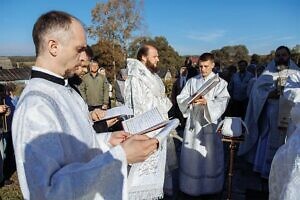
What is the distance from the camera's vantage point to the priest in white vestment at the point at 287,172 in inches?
62.2

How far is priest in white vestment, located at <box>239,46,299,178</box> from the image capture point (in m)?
4.81

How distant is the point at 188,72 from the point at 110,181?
7350 millimetres

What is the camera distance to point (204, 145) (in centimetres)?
415

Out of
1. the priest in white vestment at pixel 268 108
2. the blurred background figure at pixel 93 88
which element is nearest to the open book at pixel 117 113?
the priest in white vestment at pixel 268 108

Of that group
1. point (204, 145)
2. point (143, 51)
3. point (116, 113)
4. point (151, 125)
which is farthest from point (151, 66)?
point (151, 125)

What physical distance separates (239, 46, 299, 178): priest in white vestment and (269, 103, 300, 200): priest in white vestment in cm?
291

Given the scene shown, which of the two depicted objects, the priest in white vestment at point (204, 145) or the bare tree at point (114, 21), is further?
the bare tree at point (114, 21)

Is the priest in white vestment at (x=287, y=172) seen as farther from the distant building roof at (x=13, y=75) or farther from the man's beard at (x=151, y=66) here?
the distant building roof at (x=13, y=75)

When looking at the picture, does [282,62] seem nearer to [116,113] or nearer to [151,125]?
[116,113]

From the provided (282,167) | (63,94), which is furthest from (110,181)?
(282,167)

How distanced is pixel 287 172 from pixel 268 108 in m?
3.50

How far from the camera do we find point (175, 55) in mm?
29750

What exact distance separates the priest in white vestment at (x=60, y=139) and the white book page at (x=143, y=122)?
0.33 m

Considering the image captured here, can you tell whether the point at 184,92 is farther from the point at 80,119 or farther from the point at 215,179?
the point at 80,119
